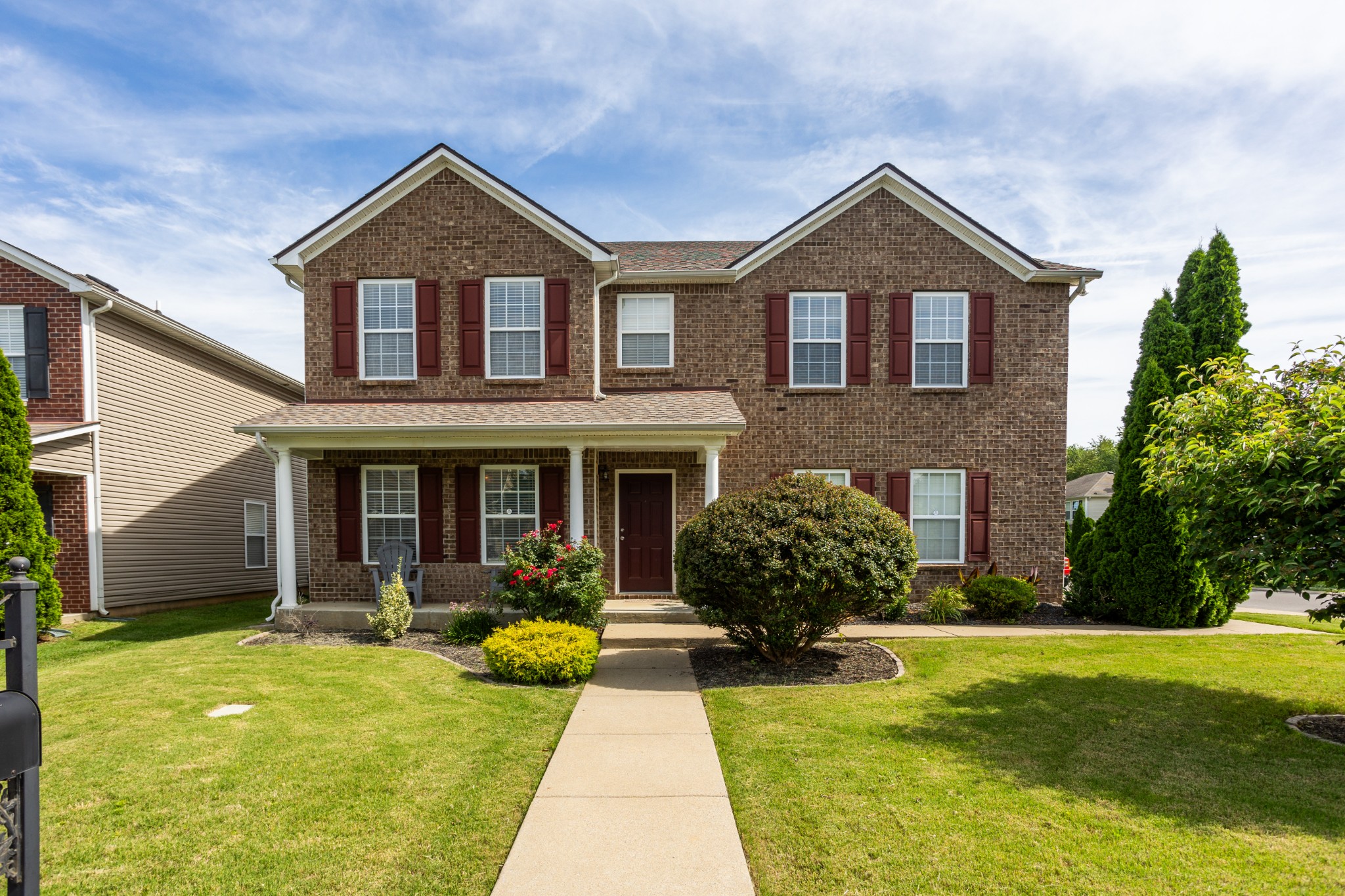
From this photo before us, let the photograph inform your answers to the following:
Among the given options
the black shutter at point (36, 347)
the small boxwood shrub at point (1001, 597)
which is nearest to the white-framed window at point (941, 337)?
the small boxwood shrub at point (1001, 597)

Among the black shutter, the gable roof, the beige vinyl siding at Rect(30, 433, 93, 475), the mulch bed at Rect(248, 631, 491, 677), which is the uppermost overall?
the gable roof

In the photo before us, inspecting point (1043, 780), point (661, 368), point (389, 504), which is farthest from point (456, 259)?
point (1043, 780)

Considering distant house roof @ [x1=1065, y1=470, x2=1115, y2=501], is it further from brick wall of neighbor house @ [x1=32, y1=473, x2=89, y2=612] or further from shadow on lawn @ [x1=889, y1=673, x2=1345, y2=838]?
brick wall of neighbor house @ [x1=32, y1=473, x2=89, y2=612]

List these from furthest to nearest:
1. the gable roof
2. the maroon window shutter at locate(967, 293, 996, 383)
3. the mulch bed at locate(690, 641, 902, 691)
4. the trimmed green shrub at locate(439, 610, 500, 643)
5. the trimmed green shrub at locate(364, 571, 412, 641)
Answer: the maroon window shutter at locate(967, 293, 996, 383), the gable roof, the trimmed green shrub at locate(364, 571, 412, 641), the trimmed green shrub at locate(439, 610, 500, 643), the mulch bed at locate(690, 641, 902, 691)

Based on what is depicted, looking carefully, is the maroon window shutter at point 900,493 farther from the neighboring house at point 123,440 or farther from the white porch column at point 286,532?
the neighboring house at point 123,440

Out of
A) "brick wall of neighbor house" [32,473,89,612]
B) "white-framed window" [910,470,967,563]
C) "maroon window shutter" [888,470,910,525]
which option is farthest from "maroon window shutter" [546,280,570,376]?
"brick wall of neighbor house" [32,473,89,612]

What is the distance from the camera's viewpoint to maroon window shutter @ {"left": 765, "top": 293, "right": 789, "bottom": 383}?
12.5 m

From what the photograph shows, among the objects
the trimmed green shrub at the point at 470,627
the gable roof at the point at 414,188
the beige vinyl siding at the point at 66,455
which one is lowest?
the trimmed green shrub at the point at 470,627

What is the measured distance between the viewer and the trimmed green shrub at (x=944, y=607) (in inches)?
446

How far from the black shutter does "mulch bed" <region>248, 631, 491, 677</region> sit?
21.4 feet

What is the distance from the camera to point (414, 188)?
11.9 m

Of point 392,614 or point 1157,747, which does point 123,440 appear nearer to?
point 392,614

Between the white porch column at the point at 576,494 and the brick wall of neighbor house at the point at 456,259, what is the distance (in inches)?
53.9

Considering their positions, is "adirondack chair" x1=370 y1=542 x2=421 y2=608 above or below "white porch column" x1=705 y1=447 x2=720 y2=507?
below
